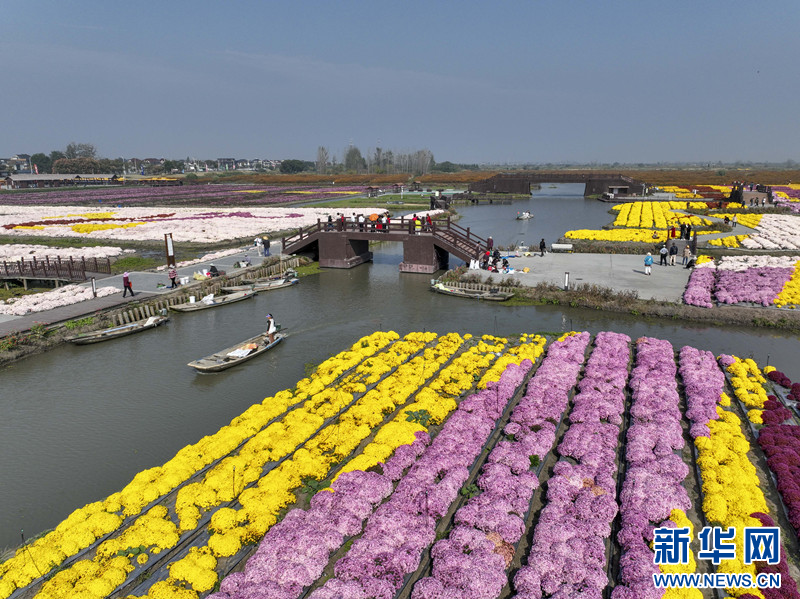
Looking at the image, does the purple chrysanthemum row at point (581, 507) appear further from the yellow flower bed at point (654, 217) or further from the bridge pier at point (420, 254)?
the yellow flower bed at point (654, 217)

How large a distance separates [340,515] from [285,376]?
1299 cm

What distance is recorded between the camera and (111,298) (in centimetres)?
3731

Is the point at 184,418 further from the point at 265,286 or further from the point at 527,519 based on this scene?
the point at 265,286

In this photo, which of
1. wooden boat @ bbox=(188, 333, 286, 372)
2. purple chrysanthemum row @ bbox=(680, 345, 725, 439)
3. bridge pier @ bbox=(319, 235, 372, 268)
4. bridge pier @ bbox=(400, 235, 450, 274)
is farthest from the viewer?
bridge pier @ bbox=(319, 235, 372, 268)

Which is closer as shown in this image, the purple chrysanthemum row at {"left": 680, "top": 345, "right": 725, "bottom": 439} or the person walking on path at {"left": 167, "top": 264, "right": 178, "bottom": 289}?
the purple chrysanthemum row at {"left": 680, "top": 345, "right": 725, "bottom": 439}

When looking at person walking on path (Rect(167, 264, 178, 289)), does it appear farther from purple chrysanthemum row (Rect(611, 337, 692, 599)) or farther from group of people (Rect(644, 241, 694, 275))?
group of people (Rect(644, 241, 694, 275))

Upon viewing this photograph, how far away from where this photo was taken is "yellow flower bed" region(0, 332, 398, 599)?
533 inches

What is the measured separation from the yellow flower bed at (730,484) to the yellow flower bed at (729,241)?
46.4 meters

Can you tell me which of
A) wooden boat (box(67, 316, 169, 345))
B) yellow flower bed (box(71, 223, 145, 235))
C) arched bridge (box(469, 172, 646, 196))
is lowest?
wooden boat (box(67, 316, 169, 345))

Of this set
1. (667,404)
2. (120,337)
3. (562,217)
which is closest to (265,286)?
(120,337)

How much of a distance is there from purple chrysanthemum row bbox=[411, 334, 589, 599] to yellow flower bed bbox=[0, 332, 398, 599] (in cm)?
Answer: 911

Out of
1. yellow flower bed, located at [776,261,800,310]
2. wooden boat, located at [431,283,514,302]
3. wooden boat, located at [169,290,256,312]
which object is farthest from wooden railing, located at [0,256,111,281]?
yellow flower bed, located at [776,261,800,310]

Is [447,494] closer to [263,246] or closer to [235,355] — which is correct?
[235,355]

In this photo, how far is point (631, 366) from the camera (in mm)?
27078
